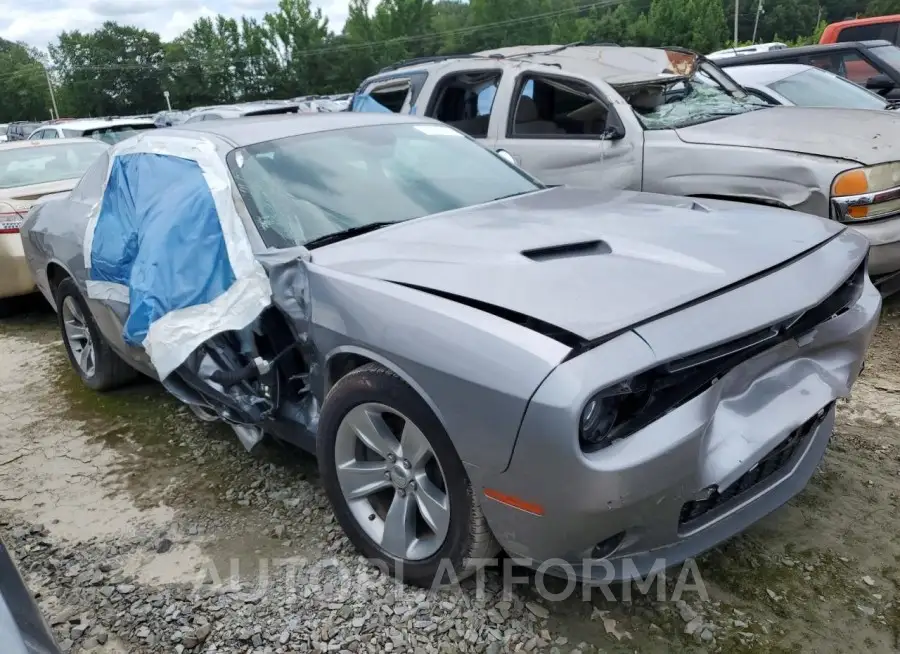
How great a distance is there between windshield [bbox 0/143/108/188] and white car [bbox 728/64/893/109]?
6228 millimetres

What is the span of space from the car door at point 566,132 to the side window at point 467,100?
6.2 inches

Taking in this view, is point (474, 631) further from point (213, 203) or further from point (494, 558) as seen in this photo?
point (213, 203)

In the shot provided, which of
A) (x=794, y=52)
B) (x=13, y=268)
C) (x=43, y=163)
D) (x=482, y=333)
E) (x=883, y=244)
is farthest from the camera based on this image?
(x=794, y=52)

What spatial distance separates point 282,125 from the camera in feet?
11.4

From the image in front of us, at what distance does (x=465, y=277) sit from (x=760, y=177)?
9.05 feet

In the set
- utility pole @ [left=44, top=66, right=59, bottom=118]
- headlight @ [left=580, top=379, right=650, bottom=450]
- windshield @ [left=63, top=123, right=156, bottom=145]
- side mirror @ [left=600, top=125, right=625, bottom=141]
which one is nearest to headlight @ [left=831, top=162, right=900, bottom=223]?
side mirror @ [left=600, top=125, right=625, bottom=141]

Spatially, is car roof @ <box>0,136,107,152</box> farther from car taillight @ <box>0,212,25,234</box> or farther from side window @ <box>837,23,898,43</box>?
side window @ <box>837,23,898,43</box>

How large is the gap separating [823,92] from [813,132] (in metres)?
2.68

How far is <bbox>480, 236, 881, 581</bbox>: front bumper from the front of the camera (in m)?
1.86

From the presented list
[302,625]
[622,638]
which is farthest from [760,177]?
[302,625]

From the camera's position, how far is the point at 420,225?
2.91 metres

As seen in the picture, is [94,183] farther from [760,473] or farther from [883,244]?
[883,244]

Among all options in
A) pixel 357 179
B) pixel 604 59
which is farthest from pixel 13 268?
pixel 604 59

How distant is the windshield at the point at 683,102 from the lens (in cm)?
498
